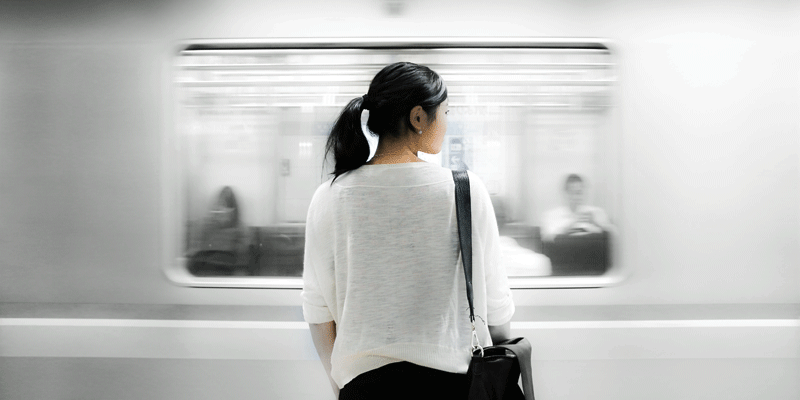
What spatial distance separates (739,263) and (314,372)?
1.81 meters

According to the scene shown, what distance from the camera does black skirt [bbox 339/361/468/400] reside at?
112 cm

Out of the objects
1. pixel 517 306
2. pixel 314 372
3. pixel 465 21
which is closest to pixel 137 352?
pixel 314 372

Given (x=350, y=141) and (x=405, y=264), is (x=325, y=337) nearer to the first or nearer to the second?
(x=405, y=264)

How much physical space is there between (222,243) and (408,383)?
132 centimetres

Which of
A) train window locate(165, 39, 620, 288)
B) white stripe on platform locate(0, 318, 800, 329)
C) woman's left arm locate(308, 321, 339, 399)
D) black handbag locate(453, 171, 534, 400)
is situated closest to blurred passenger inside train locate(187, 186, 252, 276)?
train window locate(165, 39, 620, 288)

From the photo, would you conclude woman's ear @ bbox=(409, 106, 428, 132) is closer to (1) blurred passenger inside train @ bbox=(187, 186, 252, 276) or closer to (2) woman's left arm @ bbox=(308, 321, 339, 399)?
(2) woman's left arm @ bbox=(308, 321, 339, 399)

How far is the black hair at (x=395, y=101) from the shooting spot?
3.71ft

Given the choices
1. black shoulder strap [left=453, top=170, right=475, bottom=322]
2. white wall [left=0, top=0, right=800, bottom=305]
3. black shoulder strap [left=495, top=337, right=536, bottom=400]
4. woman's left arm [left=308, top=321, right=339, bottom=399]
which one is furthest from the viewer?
white wall [left=0, top=0, right=800, bottom=305]

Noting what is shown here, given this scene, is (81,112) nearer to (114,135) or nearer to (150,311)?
(114,135)

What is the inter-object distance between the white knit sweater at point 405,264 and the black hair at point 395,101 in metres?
0.09

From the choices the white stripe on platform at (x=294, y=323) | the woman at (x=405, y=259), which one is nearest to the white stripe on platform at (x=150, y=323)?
the white stripe on platform at (x=294, y=323)

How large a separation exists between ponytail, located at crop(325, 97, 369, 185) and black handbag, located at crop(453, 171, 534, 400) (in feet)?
0.82

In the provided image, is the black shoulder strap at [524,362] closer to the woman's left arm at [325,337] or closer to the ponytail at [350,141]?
the woman's left arm at [325,337]

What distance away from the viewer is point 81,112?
214 centimetres
